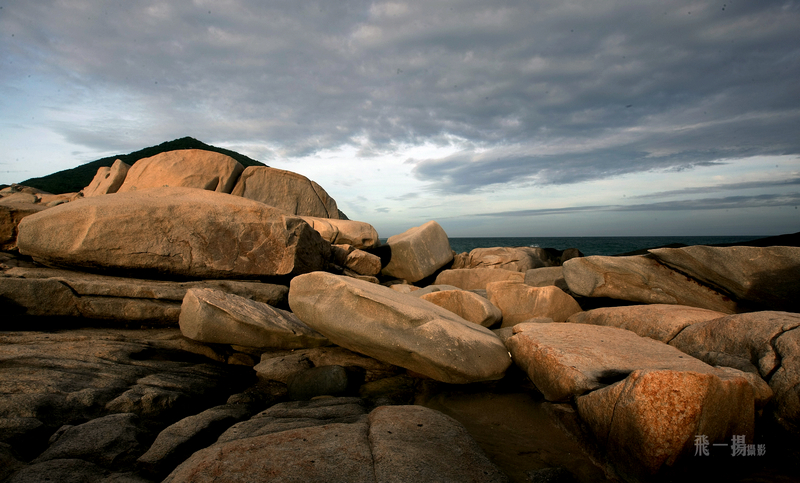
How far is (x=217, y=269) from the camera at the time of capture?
690cm

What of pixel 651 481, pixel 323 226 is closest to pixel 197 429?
pixel 651 481

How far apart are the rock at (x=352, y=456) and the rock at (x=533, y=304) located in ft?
13.0

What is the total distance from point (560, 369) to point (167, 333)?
532 cm

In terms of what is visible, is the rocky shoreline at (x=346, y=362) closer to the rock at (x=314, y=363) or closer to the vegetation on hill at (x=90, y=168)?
the rock at (x=314, y=363)

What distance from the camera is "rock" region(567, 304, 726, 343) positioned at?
492 cm

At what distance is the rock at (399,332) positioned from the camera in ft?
14.6

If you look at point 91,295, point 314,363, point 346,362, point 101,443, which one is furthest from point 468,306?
point 91,295

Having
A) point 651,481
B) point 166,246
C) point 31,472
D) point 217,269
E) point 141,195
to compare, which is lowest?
point 651,481

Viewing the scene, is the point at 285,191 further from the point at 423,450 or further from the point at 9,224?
the point at 423,450

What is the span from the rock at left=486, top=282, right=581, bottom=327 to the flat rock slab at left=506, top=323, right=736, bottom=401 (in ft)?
6.33

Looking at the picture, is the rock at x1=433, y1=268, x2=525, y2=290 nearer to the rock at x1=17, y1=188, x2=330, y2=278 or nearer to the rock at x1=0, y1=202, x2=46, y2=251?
the rock at x1=17, y1=188, x2=330, y2=278

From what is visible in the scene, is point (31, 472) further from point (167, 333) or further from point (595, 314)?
point (595, 314)

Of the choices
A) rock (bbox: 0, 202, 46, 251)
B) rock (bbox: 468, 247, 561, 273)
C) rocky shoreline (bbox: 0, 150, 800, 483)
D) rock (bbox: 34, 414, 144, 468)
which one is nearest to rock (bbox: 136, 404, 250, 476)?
rocky shoreline (bbox: 0, 150, 800, 483)

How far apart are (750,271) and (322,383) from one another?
19.8 ft
